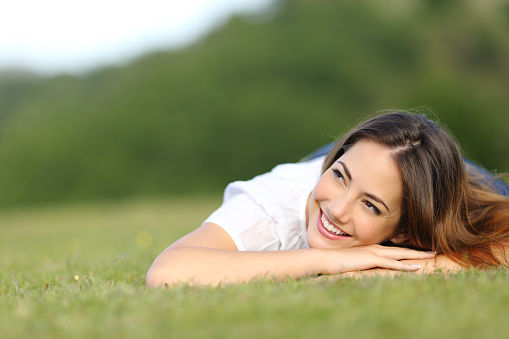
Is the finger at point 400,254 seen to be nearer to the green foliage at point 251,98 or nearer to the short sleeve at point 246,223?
the short sleeve at point 246,223

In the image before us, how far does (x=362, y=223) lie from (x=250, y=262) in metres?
0.67

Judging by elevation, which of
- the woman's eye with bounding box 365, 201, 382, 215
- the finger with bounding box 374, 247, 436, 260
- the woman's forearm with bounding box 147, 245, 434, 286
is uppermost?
the woman's eye with bounding box 365, 201, 382, 215

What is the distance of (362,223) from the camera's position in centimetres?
279

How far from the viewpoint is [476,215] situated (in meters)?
3.45

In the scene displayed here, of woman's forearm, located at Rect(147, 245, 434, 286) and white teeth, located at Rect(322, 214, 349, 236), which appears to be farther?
white teeth, located at Rect(322, 214, 349, 236)

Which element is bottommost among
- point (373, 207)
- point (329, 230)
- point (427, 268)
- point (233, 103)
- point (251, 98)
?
point (427, 268)

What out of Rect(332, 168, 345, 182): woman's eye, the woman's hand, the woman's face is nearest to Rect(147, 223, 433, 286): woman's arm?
the woman's hand

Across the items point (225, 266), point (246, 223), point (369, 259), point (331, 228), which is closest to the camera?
point (225, 266)

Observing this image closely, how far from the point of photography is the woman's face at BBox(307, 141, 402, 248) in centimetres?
277

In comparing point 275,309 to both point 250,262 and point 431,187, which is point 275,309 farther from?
point 431,187

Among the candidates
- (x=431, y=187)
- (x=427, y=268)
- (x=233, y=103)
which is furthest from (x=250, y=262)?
(x=233, y=103)

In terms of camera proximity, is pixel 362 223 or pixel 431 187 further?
pixel 431 187

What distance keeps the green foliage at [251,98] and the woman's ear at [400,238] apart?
522 inches

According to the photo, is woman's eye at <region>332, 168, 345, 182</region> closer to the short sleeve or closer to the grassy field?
the short sleeve
